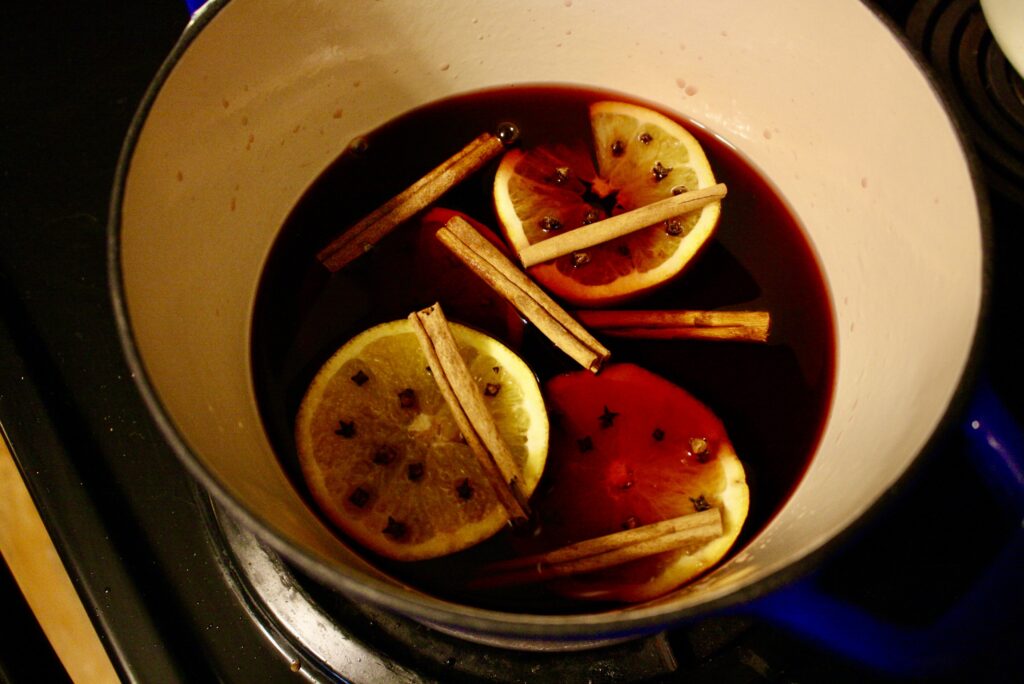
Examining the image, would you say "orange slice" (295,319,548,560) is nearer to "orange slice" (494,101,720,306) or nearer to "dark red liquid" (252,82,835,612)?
"dark red liquid" (252,82,835,612)

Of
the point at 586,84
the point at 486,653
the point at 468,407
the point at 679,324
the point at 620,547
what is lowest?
the point at 486,653

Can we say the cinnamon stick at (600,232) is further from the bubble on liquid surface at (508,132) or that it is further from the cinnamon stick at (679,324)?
the bubble on liquid surface at (508,132)

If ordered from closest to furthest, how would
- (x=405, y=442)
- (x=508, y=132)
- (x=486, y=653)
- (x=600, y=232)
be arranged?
(x=486, y=653)
(x=405, y=442)
(x=600, y=232)
(x=508, y=132)

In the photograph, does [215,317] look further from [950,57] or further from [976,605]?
[950,57]

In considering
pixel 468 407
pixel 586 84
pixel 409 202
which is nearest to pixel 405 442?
pixel 468 407

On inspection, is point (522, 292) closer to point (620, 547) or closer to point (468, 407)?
point (468, 407)
